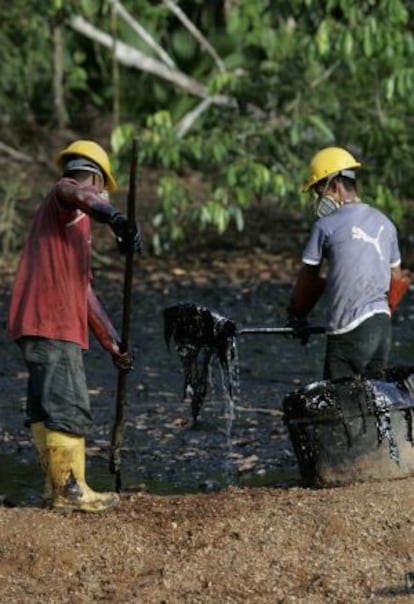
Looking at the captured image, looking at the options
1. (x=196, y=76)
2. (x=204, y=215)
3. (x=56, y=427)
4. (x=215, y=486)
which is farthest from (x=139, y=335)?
(x=196, y=76)

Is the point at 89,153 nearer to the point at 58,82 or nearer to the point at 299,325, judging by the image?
the point at 299,325

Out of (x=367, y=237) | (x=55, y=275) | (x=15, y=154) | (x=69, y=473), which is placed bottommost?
(x=69, y=473)

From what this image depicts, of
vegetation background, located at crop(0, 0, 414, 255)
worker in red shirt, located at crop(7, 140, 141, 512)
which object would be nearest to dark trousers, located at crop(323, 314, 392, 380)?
worker in red shirt, located at crop(7, 140, 141, 512)

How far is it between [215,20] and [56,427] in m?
17.0

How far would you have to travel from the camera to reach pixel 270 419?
36.7ft

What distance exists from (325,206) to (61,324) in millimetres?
1549

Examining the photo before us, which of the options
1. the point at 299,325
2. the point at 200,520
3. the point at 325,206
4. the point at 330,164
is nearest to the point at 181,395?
the point at 299,325

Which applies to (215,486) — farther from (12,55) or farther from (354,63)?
(12,55)

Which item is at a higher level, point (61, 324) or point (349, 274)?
point (349, 274)

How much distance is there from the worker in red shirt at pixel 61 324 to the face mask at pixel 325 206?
117 cm

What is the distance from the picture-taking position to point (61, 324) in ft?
26.0

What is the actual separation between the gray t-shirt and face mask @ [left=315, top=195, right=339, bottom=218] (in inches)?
4.5

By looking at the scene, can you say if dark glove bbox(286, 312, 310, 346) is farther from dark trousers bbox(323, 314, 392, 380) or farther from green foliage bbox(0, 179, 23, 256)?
green foliage bbox(0, 179, 23, 256)

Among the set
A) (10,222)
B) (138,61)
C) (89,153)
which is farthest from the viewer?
(138,61)
